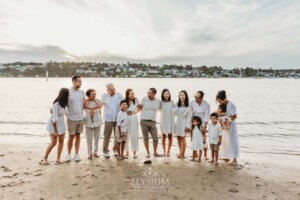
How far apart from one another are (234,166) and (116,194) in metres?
3.85

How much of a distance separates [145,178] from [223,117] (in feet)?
9.64

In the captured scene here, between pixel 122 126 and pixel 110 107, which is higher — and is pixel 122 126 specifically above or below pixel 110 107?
below

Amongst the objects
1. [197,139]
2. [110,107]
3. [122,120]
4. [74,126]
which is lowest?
[197,139]

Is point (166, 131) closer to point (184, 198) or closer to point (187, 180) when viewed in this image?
point (187, 180)

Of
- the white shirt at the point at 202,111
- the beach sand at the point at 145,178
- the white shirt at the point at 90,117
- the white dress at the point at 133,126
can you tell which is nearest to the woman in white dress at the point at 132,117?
the white dress at the point at 133,126

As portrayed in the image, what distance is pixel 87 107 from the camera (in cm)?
802

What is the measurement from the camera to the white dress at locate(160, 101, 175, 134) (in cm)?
839

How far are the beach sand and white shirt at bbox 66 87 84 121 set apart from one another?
137 cm

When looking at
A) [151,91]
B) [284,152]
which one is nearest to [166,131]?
[151,91]

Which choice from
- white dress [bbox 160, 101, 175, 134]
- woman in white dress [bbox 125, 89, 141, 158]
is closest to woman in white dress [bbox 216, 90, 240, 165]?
white dress [bbox 160, 101, 175, 134]

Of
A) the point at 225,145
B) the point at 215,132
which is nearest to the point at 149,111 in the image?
the point at 215,132

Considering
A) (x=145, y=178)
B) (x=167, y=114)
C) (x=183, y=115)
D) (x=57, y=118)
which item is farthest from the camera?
(x=167, y=114)

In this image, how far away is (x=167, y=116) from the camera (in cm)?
840

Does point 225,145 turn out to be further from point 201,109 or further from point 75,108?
point 75,108
